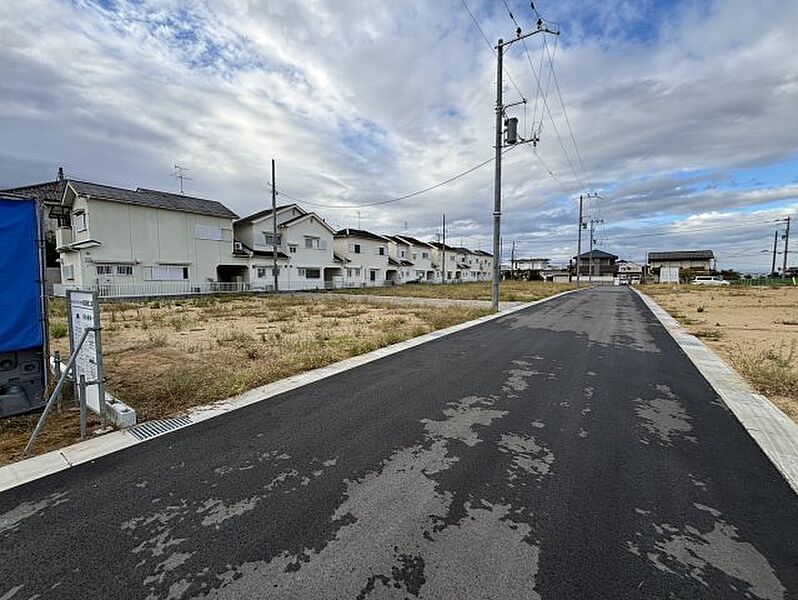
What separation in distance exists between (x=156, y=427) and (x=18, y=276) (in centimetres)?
219

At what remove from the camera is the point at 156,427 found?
377 centimetres

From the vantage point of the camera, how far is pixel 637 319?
13344 millimetres

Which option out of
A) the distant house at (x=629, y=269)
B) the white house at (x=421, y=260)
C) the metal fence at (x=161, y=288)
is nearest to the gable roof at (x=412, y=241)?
the white house at (x=421, y=260)

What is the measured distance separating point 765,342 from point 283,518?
37.6ft

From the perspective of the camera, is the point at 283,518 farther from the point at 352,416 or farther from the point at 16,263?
the point at 16,263

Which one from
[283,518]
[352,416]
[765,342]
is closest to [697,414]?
[352,416]

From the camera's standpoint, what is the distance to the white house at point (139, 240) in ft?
74.2

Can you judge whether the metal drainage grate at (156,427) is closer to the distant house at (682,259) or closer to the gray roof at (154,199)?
the gray roof at (154,199)

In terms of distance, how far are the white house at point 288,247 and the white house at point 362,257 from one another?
3303 millimetres

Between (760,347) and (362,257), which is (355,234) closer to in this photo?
(362,257)

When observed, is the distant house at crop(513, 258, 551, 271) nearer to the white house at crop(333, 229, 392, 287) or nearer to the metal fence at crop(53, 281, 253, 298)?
the white house at crop(333, 229, 392, 287)

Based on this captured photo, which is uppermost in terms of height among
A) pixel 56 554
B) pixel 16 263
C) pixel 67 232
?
pixel 67 232

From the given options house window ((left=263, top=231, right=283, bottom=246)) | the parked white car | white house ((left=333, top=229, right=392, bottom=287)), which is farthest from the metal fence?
the parked white car

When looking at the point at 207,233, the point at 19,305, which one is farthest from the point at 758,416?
the point at 207,233
